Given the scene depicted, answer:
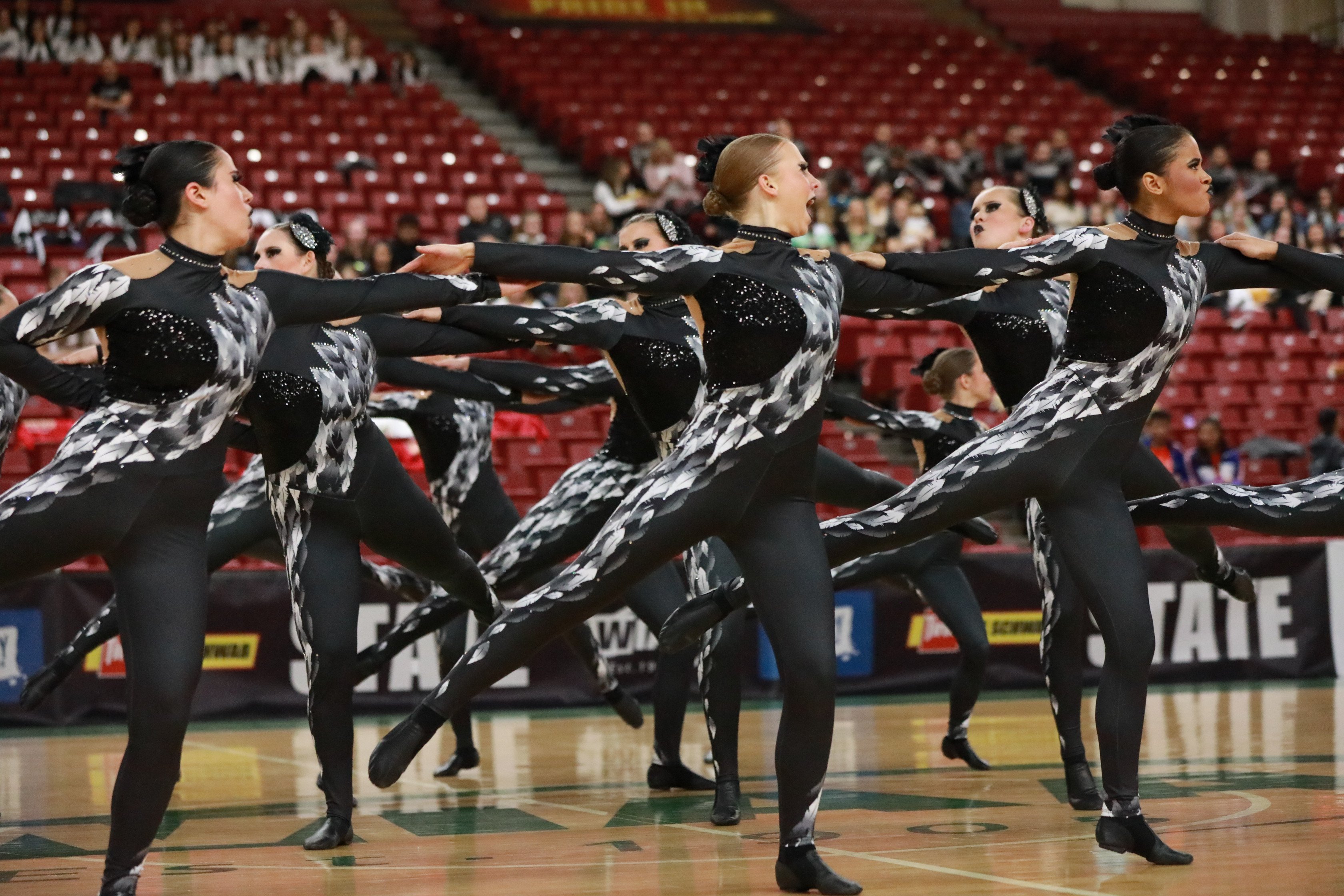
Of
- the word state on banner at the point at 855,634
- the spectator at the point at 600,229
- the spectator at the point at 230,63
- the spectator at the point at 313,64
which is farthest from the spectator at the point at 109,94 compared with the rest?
the word state on banner at the point at 855,634

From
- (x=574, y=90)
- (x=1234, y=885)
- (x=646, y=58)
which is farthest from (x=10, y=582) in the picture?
(x=646, y=58)

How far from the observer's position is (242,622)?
9609 mm

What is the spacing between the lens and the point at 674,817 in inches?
223

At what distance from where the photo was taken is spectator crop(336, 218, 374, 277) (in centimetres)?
1241

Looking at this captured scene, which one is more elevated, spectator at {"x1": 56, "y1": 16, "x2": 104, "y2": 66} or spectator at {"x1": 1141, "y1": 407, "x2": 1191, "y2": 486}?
spectator at {"x1": 56, "y1": 16, "x2": 104, "y2": 66}

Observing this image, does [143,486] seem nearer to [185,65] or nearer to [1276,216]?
[185,65]

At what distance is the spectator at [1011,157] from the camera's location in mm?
17594

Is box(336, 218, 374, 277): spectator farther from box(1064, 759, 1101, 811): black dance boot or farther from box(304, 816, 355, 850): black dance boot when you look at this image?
box(1064, 759, 1101, 811): black dance boot

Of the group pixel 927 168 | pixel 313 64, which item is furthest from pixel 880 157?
pixel 313 64

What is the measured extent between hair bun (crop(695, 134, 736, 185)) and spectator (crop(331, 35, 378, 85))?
43.9 feet

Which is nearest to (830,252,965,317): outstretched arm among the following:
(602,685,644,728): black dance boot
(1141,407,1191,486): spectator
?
(602,685,644,728): black dance boot

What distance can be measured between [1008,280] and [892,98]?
15.5 meters

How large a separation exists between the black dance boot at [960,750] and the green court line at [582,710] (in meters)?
1.82

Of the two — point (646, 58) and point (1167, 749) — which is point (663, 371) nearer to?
point (1167, 749)
